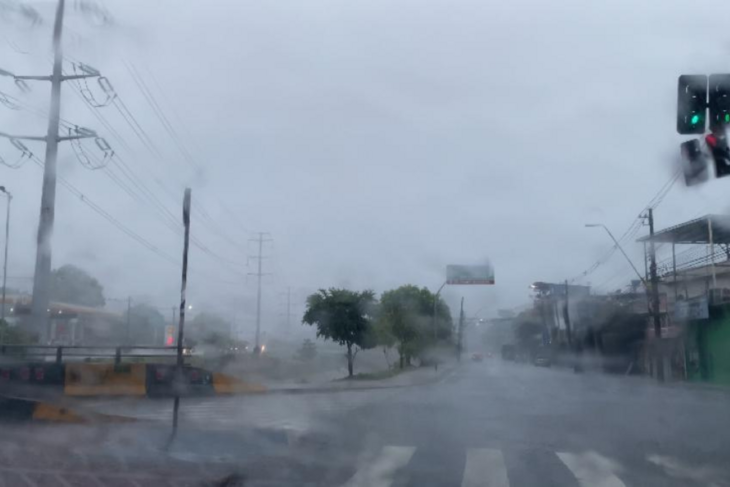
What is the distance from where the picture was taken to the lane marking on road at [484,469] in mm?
11484

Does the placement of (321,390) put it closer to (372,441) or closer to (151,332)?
(151,332)

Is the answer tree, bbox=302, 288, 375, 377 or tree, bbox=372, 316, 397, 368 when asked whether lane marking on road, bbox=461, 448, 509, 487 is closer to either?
tree, bbox=302, 288, 375, 377

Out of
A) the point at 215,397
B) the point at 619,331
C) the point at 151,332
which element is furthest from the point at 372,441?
the point at 619,331

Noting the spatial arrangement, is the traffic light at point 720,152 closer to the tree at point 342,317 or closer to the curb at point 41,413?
the curb at point 41,413

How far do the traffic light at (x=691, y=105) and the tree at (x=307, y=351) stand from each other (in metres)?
32.5

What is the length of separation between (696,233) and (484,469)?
42334mm

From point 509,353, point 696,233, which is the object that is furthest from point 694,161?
point 509,353

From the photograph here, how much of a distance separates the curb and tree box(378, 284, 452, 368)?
1590 inches

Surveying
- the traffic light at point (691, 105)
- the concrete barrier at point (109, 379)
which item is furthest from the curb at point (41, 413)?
the traffic light at point (691, 105)

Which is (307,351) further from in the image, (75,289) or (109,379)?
(109,379)

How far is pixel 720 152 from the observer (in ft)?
45.7

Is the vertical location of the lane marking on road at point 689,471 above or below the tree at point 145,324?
below

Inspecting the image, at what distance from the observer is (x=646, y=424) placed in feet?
66.3

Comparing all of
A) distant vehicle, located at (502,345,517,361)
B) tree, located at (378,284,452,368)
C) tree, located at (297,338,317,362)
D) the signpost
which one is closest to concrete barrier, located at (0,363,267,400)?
tree, located at (297,338,317,362)
